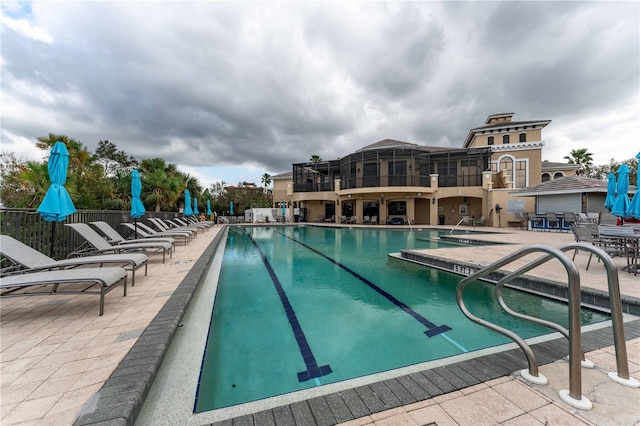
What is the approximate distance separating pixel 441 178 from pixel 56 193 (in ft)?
81.7

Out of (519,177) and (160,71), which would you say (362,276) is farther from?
(519,177)

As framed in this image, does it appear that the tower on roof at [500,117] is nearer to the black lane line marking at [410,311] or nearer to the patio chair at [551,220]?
the patio chair at [551,220]

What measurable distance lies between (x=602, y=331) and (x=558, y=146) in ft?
148

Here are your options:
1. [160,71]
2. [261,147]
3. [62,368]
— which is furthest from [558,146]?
[62,368]

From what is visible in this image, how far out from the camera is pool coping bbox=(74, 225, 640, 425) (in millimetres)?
1461

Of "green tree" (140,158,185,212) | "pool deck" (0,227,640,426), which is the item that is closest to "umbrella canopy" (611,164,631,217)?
"pool deck" (0,227,640,426)

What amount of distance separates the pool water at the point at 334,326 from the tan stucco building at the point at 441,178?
58.0ft

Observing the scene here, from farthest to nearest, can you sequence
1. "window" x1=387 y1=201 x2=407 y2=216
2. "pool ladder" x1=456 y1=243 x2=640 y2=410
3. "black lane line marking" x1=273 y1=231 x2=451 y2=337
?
"window" x1=387 y1=201 x2=407 y2=216, "black lane line marking" x1=273 y1=231 x2=451 y2=337, "pool ladder" x1=456 y1=243 x2=640 y2=410

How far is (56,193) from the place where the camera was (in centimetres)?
408

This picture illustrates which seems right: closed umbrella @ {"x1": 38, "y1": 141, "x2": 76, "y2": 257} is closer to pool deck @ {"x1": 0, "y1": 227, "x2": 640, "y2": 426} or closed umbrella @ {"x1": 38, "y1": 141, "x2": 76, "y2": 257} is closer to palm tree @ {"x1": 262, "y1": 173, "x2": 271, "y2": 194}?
pool deck @ {"x1": 0, "y1": 227, "x2": 640, "y2": 426}

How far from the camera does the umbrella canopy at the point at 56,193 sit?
397cm

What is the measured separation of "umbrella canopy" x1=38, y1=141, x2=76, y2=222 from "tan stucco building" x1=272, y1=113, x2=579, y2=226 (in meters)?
20.0

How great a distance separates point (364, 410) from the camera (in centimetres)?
154

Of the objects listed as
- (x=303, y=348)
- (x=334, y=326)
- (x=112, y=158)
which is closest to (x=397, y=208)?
(x=334, y=326)
